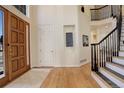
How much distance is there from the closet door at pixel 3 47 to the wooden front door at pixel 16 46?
0.81 ft

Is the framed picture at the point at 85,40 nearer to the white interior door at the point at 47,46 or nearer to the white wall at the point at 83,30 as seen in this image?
the white wall at the point at 83,30

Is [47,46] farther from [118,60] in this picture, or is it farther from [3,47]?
[118,60]

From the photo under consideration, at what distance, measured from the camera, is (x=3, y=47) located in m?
5.07

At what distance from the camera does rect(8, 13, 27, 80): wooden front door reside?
5609 millimetres

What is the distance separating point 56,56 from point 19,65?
2482 millimetres

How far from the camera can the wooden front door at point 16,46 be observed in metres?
5.61

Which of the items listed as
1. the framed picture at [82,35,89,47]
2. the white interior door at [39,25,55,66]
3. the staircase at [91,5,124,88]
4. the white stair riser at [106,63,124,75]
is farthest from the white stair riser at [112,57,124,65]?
the framed picture at [82,35,89,47]

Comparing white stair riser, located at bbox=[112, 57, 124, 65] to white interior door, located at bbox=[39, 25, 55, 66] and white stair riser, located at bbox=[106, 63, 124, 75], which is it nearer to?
white stair riser, located at bbox=[106, 63, 124, 75]

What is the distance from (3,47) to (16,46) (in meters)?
1.12

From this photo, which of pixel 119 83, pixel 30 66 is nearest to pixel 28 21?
pixel 30 66

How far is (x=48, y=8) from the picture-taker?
28.7ft

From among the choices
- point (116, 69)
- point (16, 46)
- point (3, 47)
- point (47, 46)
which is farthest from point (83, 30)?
point (3, 47)

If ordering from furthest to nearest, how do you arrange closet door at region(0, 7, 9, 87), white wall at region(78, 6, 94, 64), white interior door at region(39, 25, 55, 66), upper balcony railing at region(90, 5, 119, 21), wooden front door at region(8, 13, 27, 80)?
upper balcony railing at region(90, 5, 119, 21)
white wall at region(78, 6, 94, 64)
white interior door at region(39, 25, 55, 66)
wooden front door at region(8, 13, 27, 80)
closet door at region(0, 7, 9, 87)

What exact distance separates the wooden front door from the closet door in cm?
25
